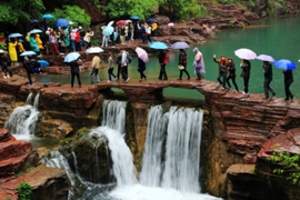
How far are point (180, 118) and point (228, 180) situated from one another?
3449 millimetres

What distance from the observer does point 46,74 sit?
31.0m

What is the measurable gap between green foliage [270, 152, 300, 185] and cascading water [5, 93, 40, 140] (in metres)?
11.6

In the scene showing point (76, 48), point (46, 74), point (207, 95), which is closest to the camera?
point (207, 95)

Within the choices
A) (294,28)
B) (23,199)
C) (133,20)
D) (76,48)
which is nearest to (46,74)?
(76,48)

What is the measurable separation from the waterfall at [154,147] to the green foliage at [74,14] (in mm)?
16118

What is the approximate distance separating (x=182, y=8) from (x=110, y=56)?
73.2ft

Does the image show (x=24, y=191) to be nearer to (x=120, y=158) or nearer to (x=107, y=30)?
(x=120, y=158)

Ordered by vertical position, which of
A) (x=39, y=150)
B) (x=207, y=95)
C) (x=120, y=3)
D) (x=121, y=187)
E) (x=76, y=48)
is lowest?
(x=121, y=187)

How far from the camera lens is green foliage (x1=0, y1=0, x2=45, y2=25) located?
104 feet

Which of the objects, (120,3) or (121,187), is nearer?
(121,187)

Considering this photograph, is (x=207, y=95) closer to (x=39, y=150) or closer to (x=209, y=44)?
(x=39, y=150)

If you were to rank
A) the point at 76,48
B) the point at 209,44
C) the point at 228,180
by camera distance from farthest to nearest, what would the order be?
1. the point at 209,44
2. the point at 76,48
3. the point at 228,180

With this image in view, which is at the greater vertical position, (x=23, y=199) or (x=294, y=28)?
(x=294, y=28)

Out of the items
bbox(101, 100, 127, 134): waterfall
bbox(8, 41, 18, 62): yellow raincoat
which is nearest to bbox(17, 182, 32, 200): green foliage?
bbox(101, 100, 127, 134): waterfall
